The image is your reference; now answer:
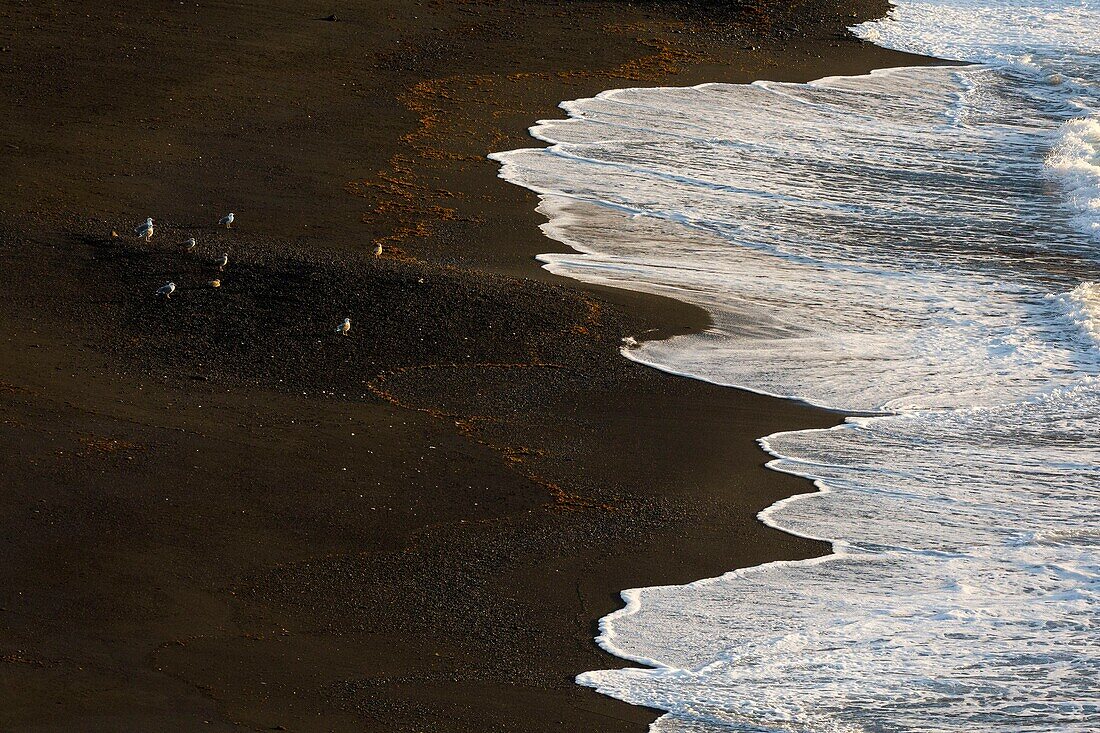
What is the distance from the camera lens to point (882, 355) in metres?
10.8

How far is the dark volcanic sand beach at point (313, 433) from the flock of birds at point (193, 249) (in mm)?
99

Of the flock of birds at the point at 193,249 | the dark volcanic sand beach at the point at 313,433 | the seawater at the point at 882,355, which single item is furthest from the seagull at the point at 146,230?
the seawater at the point at 882,355

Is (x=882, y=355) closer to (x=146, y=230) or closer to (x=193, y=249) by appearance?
(x=193, y=249)

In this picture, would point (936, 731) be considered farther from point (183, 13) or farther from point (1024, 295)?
point (183, 13)

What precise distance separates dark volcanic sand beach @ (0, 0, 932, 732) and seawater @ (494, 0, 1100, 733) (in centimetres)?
43

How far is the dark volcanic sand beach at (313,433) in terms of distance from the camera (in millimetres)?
6352

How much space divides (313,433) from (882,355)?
4966 millimetres

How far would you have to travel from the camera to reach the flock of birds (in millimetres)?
9805

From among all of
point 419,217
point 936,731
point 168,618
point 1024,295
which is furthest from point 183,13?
point 936,731

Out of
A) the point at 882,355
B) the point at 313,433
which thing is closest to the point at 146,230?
the point at 313,433

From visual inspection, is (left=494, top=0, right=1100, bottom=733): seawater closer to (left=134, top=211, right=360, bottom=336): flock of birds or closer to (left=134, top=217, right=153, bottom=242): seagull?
(left=134, top=211, right=360, bottom=336): flock of birds

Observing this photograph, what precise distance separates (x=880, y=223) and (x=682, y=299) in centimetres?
367

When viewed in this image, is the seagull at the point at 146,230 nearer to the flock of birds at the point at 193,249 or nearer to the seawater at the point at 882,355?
the flock of birds at the point at 193,249

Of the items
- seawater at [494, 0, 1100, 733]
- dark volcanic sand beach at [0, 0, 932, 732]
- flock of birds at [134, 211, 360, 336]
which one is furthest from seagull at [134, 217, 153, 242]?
seawater at [494, 0, 1100, 733]
